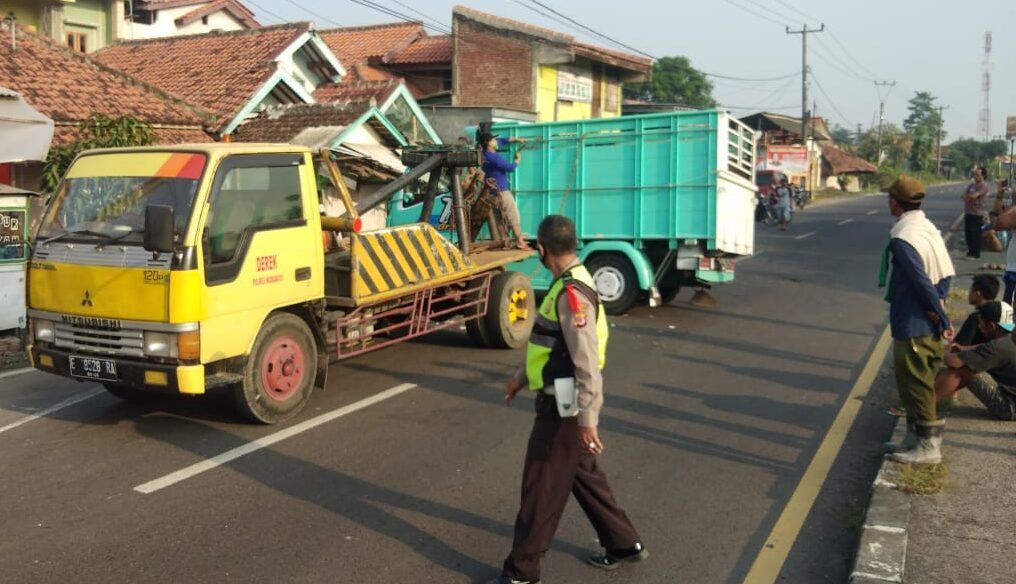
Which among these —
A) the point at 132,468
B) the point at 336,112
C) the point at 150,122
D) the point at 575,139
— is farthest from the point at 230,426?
the point at 336,112

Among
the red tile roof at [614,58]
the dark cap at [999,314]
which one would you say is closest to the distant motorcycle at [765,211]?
the red tile roof at [614,58]

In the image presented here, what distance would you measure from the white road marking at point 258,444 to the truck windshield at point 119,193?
1.56m

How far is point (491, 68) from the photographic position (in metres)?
29.4

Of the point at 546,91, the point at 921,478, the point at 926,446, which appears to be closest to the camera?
the point at 921,478

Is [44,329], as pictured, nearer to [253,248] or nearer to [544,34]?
[253,248]

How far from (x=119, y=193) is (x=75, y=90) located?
10.8 meters

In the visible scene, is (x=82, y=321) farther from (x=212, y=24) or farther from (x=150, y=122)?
(x=212, y=24)

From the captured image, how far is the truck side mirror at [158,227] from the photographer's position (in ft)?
18.9

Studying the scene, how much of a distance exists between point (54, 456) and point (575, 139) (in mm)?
8543

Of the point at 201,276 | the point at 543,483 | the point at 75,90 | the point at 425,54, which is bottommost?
the point at 543,483

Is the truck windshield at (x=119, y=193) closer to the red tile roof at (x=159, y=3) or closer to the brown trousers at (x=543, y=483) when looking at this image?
the brown trousers at (x=543, y=483)

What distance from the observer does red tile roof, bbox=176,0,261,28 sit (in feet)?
109

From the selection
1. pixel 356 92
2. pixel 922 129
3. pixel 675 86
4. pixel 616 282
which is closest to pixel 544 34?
pixel 356 92

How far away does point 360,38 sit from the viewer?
111 feet
